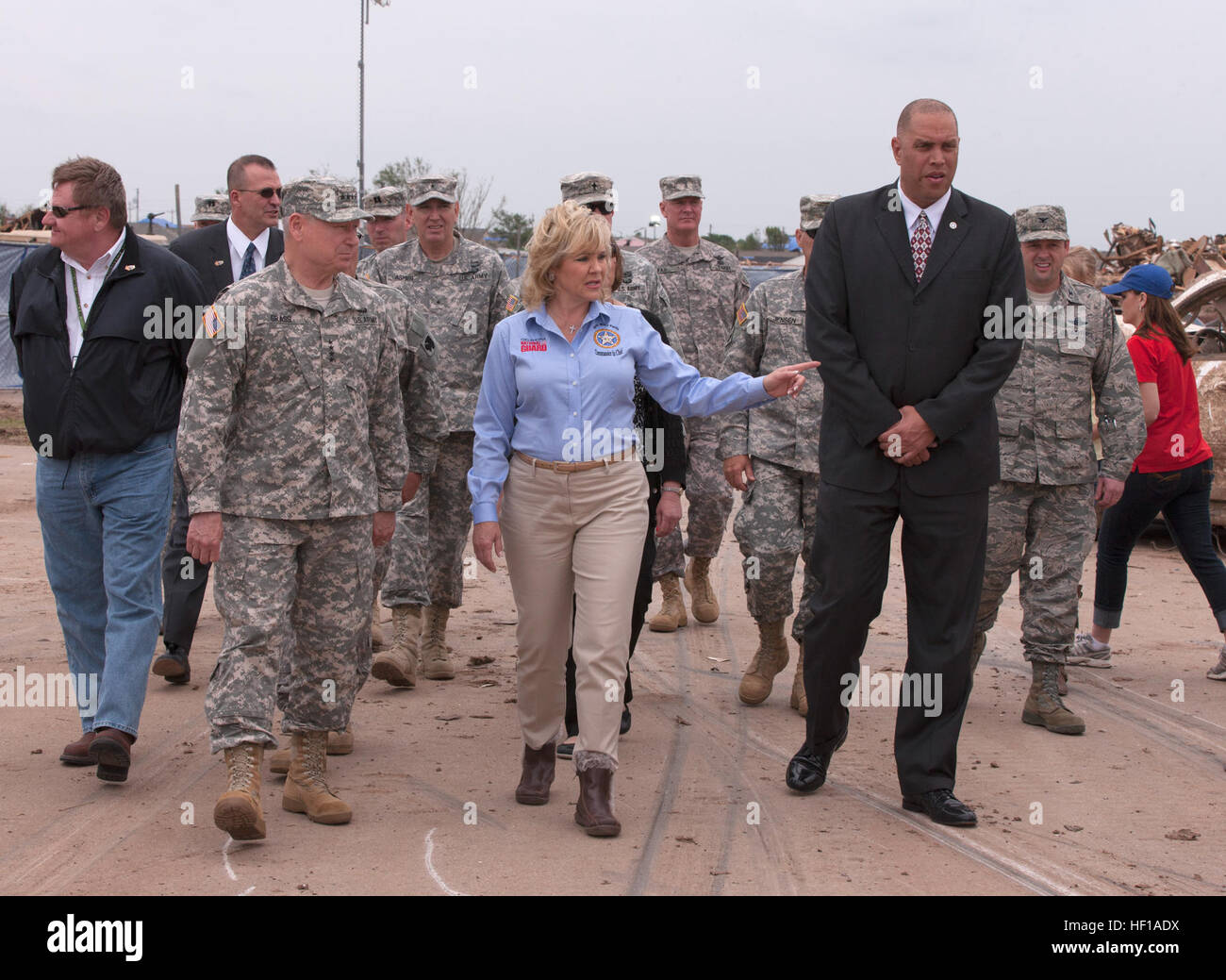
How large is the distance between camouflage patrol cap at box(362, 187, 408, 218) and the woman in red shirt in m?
4.19

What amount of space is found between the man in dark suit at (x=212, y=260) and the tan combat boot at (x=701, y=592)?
321cm

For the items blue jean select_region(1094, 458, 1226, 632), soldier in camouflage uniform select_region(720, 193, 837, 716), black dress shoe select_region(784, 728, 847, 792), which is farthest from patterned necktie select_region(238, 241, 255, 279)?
blue jean select_region(1094, 458, 1226, 632)

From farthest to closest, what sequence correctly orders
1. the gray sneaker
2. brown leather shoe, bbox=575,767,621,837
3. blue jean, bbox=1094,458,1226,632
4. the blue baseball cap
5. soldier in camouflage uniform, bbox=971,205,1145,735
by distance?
the gray sneaker → blue jean, bbox=1094,458,1226,632 → the blue baseball cap → soldier in camouflage uniform, bbox=971,205,1145,735 → brown leather shoe, bbox=575,767,621,837

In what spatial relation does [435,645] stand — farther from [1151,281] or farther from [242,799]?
[1151,281]

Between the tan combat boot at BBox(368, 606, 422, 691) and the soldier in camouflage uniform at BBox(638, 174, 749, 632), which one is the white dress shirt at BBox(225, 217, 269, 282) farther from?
the soldier in camouflage uniform at BBox(638, 174, 749, 632)

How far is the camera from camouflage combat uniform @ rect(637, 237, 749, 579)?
8445 millimetres

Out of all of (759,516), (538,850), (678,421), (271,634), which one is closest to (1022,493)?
(759,516)

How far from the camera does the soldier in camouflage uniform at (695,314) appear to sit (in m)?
8.48

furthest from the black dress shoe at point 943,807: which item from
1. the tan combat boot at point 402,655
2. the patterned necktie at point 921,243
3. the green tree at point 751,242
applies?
the green tree at point 751,242

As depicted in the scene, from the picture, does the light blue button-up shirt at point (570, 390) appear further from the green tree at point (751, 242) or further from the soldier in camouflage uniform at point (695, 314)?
the green tree at point (751, 242)

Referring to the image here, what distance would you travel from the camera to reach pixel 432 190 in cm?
723

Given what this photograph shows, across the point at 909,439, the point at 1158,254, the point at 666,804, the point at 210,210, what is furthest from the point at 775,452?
the point at 1158,254

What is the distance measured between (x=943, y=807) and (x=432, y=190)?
4.17 metres

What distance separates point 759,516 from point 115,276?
3061 mm
